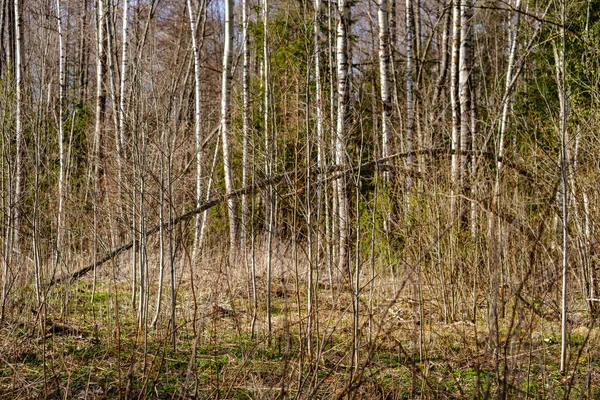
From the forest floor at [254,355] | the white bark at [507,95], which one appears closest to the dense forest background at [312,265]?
the forest floor at [254,355]

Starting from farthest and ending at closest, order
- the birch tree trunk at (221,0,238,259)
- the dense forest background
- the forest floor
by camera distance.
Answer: the birch tree trunk at (221,0,238,259) < the dense forest background < the forest floor

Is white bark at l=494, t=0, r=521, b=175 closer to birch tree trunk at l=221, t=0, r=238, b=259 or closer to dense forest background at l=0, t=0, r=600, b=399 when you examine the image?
dense forest background at l=0, t=0, r=600, b=399

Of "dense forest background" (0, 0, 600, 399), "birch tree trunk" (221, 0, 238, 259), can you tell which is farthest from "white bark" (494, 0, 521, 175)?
"birch tree trunk" (221, 0, 238, 259)

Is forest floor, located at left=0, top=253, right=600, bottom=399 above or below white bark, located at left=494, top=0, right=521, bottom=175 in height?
below

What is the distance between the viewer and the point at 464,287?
19.1ft

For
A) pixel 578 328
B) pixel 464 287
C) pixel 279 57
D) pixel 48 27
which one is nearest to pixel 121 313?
pixel 48 27

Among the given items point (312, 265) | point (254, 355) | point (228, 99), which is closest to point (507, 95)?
point (312, 265)

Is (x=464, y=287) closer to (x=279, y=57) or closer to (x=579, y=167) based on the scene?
(x=579, y=167)

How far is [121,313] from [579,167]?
4.47 m

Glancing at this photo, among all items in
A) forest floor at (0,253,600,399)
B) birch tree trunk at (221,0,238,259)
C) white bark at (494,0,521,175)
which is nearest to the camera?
forest floor at (0,253,600,399)

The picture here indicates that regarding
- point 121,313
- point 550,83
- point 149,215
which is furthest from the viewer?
point 550,83

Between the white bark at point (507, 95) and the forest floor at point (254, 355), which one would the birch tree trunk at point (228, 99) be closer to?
the forest floor at point (254, 355)

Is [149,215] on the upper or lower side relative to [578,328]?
upper

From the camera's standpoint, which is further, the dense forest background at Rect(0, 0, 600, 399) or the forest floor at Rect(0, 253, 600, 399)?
the dense forest background at Rect(0, 0, 600, 399)
